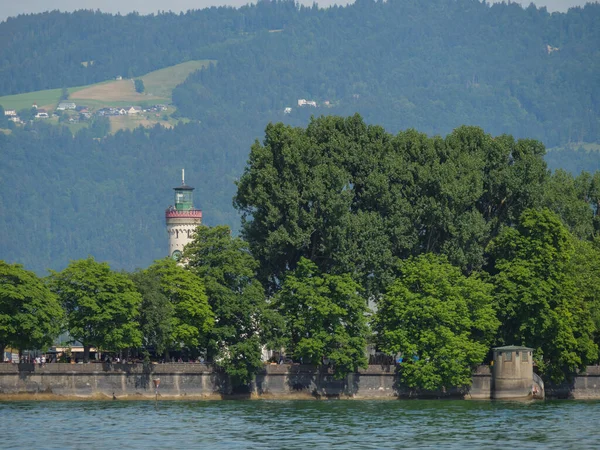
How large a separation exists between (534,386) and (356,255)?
15003 mm

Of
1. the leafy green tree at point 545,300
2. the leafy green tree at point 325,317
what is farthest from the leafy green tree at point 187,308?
the leafy green tree at point 545,300

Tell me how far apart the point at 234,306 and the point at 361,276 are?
9588 millimetres

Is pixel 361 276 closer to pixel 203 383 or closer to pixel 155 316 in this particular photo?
pixel 203 383

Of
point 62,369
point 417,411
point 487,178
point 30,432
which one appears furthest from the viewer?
point 487,178

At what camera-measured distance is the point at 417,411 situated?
9312 centimetres

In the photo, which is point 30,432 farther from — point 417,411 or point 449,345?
point 449,345

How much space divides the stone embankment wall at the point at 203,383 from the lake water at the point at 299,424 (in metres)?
2.46

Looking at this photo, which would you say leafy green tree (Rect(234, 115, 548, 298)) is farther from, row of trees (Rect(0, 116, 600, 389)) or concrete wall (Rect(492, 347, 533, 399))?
concrete wall (Rect(492, 347, 533, 399))

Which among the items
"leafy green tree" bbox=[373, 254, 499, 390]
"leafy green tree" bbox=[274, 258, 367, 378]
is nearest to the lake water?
"leafy green tree" bbox=[373, 254, 499, 390]

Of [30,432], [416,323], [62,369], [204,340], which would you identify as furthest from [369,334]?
[30,432]

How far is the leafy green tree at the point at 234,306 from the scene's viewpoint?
10375 cm

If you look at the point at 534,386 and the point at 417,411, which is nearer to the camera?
the point at 417,411

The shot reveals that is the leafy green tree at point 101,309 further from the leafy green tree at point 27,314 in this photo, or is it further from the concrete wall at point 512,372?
the concrete wall at point 512,372

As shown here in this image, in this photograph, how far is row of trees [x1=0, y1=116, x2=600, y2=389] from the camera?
338 feet
